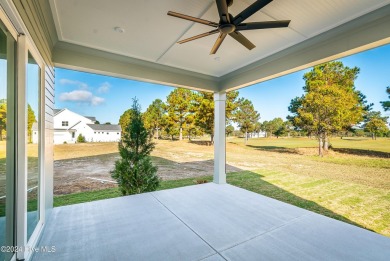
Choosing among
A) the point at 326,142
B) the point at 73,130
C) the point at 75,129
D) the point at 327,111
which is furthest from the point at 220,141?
the point at 75,129

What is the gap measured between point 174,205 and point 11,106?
2538 mm

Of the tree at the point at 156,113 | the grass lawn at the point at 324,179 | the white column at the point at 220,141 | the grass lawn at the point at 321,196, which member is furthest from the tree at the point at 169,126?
the white column at the point at 220,141

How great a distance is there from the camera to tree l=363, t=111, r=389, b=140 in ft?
19.8

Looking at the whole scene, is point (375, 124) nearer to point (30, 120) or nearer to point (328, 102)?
point (328, 102)

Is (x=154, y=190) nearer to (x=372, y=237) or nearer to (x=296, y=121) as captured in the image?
(x=372, y=237)

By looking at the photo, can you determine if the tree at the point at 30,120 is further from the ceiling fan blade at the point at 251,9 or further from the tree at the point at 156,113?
the tree at the point at 156,113

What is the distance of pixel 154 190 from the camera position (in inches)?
160

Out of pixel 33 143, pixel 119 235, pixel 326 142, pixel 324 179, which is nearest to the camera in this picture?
pixel 33 143

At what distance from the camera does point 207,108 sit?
14.6m

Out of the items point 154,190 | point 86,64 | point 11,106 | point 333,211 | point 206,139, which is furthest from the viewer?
point 206,139

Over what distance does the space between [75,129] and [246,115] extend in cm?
1416

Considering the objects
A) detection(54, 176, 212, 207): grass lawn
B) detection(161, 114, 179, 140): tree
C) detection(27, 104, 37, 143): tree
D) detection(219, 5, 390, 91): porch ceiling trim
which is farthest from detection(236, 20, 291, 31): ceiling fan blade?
detection(161, 114, 179, 140): tree

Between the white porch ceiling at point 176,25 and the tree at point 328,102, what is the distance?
703 centimetres

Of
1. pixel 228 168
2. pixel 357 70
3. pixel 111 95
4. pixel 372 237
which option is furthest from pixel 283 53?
pixel 111 95
